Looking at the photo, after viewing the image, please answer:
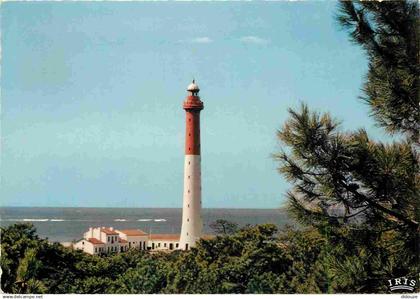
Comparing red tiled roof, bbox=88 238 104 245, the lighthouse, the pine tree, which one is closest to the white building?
red tiled roof, bbox=88 238 104 245

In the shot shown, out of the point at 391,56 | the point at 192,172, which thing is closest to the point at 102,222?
the point at 192,172

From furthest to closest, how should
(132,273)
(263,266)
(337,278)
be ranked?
(263,266)
(132,273)
(337,278)

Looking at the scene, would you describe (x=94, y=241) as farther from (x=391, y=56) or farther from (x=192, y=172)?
(x=391, y=56)

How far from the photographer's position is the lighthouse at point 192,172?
1404 centimetres

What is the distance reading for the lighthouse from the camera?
14039 millimetres

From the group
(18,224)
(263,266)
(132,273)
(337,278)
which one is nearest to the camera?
(337,278)

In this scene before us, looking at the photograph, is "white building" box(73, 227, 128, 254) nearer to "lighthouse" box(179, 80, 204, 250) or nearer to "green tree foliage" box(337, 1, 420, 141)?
"lighthouse" box(179, 80, 204, 250)

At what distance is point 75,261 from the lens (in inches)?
308

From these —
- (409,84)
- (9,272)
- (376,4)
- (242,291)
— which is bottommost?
(242,291)

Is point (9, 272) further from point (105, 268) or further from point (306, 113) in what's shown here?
point (105, 268)

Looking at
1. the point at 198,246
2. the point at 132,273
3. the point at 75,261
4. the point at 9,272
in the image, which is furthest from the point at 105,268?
the point at 9,272

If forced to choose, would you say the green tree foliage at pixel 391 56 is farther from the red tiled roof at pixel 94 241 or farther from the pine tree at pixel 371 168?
the red tiled roof at pixel 94 241

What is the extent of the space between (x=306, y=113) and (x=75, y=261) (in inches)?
217

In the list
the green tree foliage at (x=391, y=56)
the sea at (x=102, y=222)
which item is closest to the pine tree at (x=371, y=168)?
the green tree foliage at (x=391, y=56)
